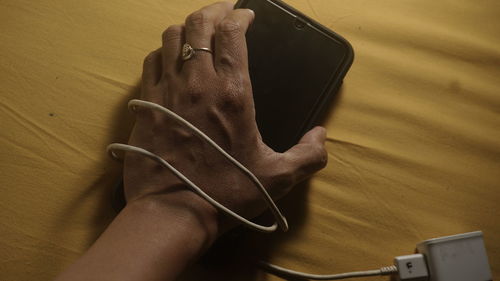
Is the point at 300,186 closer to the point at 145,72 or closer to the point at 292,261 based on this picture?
the point at 292,261

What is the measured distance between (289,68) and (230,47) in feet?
0.35

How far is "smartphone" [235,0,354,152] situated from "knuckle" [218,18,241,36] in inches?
2.8

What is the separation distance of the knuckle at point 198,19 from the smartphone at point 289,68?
0.25 ft

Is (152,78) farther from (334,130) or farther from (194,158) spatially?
(334,130)

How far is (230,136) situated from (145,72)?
0.48 feet

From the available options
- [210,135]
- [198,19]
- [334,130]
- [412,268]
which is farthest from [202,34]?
[412,268]

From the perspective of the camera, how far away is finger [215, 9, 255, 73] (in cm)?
48

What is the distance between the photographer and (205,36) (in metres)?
0.49

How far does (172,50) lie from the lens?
0.50 metres

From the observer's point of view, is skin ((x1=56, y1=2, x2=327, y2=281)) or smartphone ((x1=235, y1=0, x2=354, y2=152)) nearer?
skin ((x1=56, y1=2, x2=327, y2=281))

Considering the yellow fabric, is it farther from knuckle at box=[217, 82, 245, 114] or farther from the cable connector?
knuckle at box=[217, 82, 245, 114]

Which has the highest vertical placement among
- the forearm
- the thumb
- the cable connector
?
the thumb

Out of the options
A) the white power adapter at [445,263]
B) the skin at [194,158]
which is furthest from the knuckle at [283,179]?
the white power adapter at [445,263]

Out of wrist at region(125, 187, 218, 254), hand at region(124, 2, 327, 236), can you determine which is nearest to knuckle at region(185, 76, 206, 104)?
hand at region(124, 2, 327, 236)
